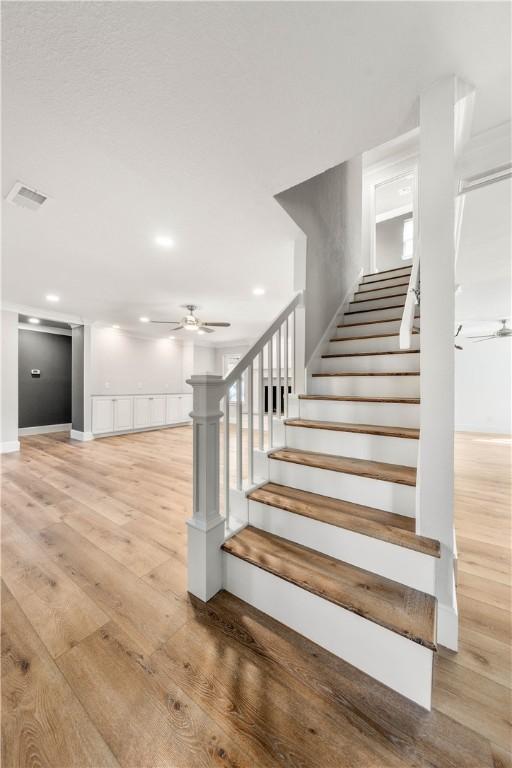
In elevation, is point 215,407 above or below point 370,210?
below

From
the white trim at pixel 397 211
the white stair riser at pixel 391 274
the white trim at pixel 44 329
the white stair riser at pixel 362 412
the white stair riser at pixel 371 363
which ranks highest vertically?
the white trim at pixel 397 211

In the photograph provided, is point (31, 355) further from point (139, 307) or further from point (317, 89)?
point (317, 89)

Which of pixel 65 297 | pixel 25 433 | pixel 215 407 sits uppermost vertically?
pixel 65 297

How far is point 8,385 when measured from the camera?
182 inches

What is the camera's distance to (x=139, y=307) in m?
4.86

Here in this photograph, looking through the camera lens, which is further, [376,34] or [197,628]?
[197,628]

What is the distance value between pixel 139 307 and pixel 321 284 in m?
3.40

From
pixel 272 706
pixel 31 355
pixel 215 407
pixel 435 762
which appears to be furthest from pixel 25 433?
pixel 435 762

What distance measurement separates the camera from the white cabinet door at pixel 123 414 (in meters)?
6.12

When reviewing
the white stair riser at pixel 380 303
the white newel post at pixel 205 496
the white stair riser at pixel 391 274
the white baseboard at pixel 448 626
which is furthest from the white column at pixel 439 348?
the white stair riser at pixel 391 274

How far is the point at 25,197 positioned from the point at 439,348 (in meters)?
2.70

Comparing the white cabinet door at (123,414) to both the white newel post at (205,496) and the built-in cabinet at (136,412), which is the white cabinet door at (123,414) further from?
the white newel post at (205,496)

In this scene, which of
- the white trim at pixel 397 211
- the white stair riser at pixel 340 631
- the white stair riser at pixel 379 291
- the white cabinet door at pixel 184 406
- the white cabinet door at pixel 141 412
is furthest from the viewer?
the white cabinet door at pixel 184 406

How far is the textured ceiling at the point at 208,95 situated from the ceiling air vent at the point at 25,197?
47 mm
